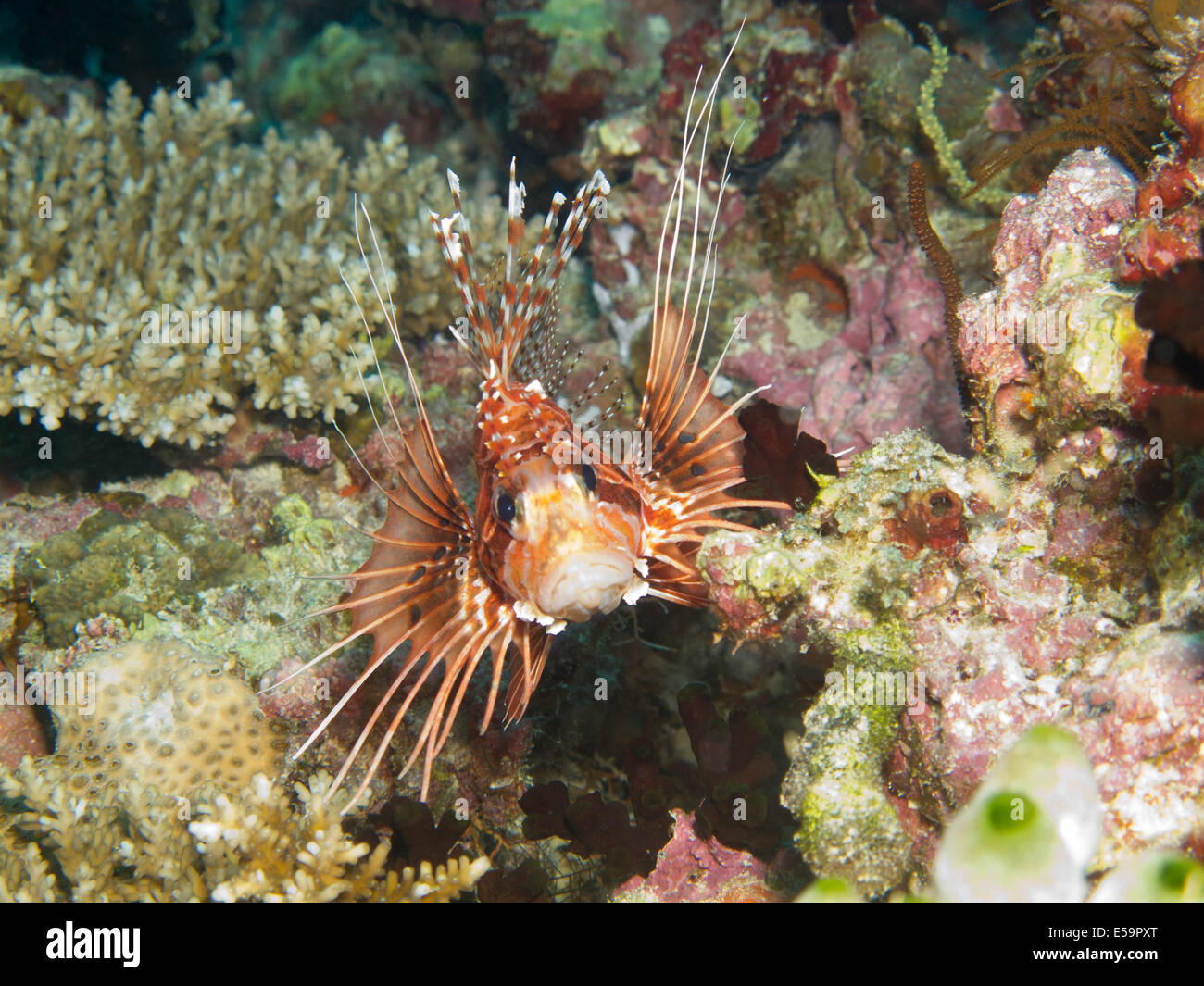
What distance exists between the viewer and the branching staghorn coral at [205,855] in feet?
10.6

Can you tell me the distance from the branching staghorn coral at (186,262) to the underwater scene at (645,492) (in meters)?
0.05

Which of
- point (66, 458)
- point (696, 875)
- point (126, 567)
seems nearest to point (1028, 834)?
point (696, 875)

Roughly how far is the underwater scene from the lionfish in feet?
0.10

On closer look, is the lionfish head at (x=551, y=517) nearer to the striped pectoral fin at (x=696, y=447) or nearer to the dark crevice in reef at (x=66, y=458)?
the striped pectoral fin at (x=696, y=447)

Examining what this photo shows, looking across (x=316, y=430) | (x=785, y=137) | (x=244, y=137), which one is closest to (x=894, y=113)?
(x=785, y=137)

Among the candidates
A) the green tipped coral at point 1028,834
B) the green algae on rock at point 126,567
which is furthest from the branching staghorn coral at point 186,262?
the green tipped coral at point 1028,834

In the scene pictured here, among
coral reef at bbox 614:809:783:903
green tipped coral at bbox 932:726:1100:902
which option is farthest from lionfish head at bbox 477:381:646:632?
green tipped coral at bbox 932:726:1100:902

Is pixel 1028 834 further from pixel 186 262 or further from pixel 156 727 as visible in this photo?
pixel 186 262

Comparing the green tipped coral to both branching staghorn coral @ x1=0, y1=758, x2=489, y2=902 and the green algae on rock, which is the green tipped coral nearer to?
branching staghorn coral @ x1=0, y1=758, x2=489, y2=902

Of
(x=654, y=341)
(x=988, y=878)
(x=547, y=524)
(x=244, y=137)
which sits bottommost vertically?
(x=988, y=878)

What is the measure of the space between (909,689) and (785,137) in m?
5.21

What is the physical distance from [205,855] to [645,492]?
9.09 ft

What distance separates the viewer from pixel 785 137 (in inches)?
246
